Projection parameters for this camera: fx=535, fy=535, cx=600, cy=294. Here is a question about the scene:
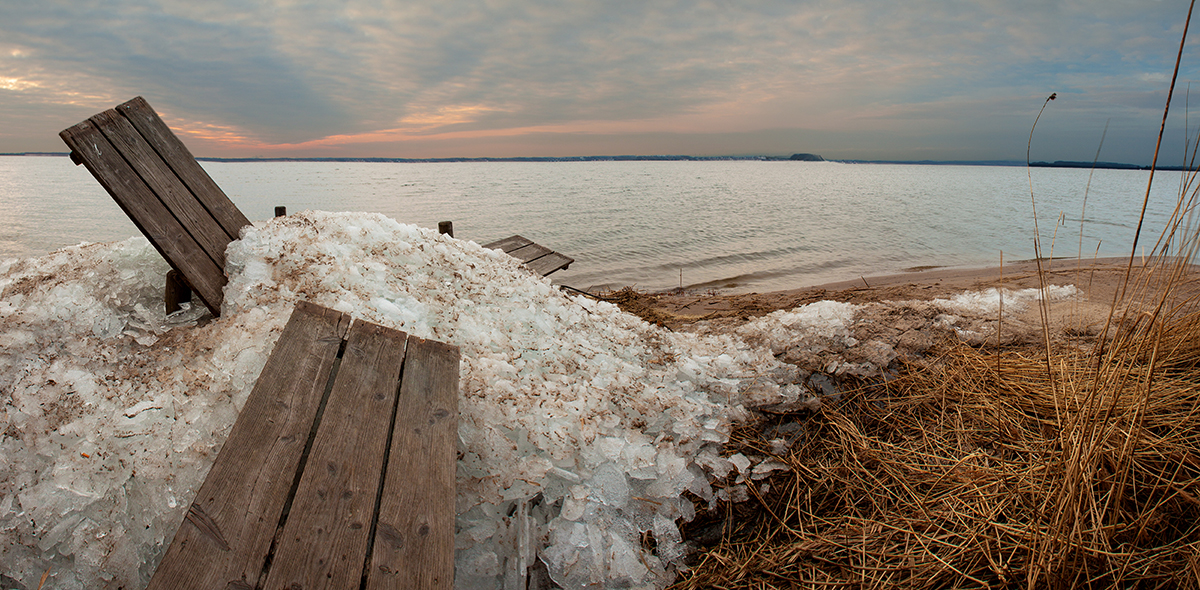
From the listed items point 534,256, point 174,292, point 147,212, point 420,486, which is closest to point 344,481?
point 420,486

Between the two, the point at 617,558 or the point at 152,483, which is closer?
the point at 152,483

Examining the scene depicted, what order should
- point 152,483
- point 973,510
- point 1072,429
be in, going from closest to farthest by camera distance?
point 1072,429 < point 152,483 < point 973,510

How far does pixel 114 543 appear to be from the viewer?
2.01m

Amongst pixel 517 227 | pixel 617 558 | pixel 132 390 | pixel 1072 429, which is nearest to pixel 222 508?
pixel 132 390

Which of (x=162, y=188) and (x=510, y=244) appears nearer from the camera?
(x=162, y=188)

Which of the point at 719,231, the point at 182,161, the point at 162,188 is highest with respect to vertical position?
the point at 182,161

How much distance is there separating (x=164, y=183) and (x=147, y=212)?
1.01 ft

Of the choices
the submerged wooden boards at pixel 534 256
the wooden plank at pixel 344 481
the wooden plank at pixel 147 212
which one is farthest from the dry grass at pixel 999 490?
the submerged wooden boards at pixel 534 256

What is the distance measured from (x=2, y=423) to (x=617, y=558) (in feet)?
8.59

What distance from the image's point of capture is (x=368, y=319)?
3064 millimetres

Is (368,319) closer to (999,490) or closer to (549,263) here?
(999,490)

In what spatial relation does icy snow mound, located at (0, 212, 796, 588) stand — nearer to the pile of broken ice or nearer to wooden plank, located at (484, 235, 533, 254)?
the pile of broken ice

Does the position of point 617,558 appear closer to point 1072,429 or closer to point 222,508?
point 222,508

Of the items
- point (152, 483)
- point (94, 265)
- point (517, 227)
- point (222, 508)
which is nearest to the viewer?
point (222, 508)
